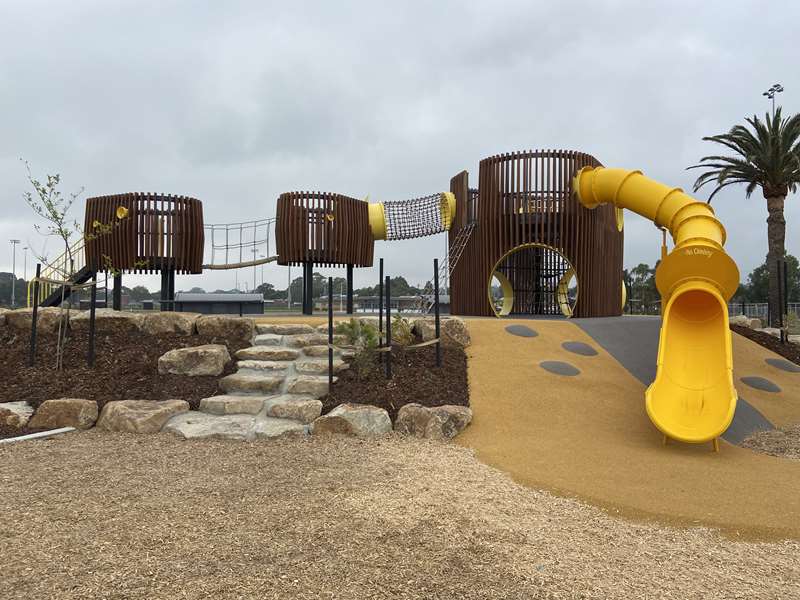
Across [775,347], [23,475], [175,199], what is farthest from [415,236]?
[23,475]

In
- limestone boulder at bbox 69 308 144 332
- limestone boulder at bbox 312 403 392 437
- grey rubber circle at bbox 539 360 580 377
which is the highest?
limestone boulder at bbox 69 308 144 332

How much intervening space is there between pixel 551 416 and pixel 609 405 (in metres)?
1.12

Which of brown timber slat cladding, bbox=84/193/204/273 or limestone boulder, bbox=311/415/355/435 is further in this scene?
brown timber slat cladding, bbox=84/193/204/273

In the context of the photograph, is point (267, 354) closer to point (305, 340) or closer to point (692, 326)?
point (305, 340)

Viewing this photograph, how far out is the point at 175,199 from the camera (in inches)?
597

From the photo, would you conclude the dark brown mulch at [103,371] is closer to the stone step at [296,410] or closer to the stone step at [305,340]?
the stone step at [305,340]

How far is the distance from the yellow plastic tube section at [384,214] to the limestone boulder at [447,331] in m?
7.98

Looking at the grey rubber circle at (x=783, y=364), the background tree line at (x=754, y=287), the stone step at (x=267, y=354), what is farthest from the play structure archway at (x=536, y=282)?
the background tree line at (x=754, y=287)

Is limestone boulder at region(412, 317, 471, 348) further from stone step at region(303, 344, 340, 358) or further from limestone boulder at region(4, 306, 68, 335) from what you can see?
limestone boulder at region(4, 306, 68, 335)

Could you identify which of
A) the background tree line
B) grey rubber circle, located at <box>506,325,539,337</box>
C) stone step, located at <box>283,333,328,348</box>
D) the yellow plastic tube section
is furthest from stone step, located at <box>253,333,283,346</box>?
the background tree line

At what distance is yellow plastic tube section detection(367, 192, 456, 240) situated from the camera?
17.2 metres

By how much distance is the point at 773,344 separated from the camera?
12.3 meters

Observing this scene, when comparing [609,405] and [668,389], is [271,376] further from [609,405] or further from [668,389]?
[668,389]

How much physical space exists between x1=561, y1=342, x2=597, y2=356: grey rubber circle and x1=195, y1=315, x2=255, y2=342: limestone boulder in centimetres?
601
